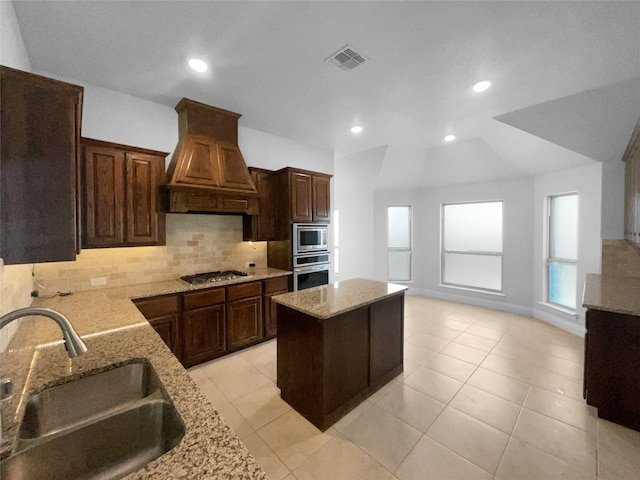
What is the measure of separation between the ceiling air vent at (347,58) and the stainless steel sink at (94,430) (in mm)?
2440

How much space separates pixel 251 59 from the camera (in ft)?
7.19

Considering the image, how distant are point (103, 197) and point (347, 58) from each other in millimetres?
2555

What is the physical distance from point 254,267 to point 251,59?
8.50 feet

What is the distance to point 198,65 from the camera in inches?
89.8

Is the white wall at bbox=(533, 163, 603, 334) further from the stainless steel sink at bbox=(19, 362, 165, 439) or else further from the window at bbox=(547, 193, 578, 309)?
the stainless steel sink at bbox=(19, 362, 165, 439)

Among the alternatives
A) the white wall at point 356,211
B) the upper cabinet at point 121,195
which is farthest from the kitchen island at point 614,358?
the upper cabinet at point 121,195

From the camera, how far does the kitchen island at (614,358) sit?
1.94 meters

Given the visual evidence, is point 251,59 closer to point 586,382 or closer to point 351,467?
point 351,467

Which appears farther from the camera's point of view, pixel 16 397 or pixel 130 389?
pixel 130 389

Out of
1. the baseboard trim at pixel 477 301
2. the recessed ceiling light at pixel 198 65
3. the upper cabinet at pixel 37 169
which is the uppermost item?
the recessed ceiling light at pixel 198 65

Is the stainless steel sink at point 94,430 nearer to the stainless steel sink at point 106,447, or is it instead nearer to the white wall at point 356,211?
the stainless steel sink at point 106,447

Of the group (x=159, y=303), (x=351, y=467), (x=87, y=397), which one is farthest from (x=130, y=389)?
(x=159, y=303)

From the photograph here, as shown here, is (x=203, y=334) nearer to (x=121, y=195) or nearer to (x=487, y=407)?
(x=121, y=195)

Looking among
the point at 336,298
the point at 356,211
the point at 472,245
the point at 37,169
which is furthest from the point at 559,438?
the point at 356,211
